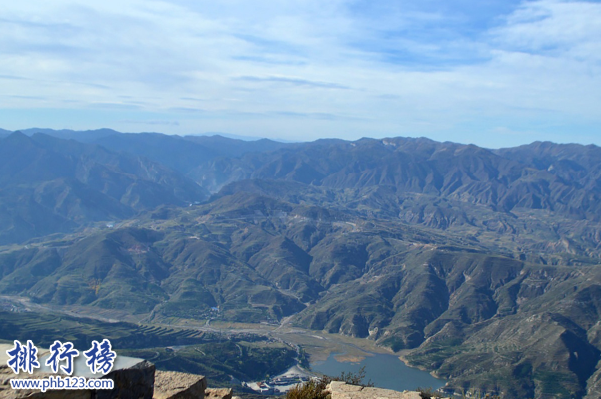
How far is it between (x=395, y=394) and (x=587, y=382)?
388 feet

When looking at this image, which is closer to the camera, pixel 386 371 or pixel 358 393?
pixel 358 393

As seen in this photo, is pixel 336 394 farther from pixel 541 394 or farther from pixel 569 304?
pixel 569 304

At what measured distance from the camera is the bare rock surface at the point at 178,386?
11.8 m

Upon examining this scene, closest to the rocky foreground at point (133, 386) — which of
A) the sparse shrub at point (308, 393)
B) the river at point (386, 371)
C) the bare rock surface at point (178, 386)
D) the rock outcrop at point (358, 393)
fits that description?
the bare rock surface at point (178, 386)

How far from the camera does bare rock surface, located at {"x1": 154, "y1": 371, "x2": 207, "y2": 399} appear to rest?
11.8 m

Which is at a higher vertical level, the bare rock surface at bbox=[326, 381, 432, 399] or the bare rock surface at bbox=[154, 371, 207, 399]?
the bare rock surface at bbox=[154, 371, 207, 399]

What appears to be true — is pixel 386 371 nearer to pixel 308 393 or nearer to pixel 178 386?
pixel 308 393

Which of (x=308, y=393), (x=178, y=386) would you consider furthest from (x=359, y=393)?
(x=178, y=386)

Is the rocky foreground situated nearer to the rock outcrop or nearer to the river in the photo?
the rock outcrop

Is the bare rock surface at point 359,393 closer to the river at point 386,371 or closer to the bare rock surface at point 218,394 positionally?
the bare rock surface at point 218,394

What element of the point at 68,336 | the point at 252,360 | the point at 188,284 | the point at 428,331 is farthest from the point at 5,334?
the point at 428,331

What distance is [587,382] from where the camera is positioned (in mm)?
110875

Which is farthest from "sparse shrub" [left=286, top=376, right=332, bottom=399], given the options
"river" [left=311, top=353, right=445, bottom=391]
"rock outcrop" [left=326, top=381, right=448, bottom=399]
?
"river" [left=311, top=353, right=445, bottom=391]

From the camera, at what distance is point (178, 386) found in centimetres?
1232
